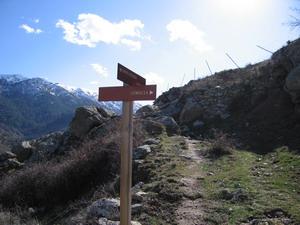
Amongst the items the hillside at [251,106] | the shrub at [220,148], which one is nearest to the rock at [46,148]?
the hillside at [251,106]

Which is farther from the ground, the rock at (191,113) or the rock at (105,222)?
the rock at (191,113)

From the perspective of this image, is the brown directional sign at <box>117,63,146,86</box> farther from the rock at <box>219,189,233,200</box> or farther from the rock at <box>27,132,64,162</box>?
the rock at <box>27,132,64,162</box>

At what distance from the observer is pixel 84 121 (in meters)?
→ 25.1

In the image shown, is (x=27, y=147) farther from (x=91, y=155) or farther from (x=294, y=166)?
(x=294, y=166)

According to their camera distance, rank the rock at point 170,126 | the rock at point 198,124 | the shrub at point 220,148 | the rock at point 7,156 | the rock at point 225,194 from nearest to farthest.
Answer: the rock at point 225,194 < the shrub at point 220,148 < the rock at point 170,126 < the rock at point 198,124 < the rock at point 7,156

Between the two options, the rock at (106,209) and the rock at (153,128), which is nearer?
the rock at (106,209)

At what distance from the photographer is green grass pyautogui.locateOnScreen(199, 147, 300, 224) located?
9.20 m

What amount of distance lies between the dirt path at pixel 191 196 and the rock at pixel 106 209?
1.38 metres

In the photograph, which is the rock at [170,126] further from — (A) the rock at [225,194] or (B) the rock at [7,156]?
(B) the rock at [7,156]

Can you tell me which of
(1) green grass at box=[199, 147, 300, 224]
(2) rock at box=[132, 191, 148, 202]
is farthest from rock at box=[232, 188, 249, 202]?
(2) rock at box=[132, 191, 148, 202]

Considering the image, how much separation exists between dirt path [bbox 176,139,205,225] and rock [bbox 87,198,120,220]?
138 cm

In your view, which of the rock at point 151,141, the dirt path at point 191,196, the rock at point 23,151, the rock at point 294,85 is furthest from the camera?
the rock at point 23,151

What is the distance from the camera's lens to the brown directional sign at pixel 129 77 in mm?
7066

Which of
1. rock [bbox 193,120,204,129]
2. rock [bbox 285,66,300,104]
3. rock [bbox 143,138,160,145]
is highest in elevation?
rock [bbox 285,66,300,104]
